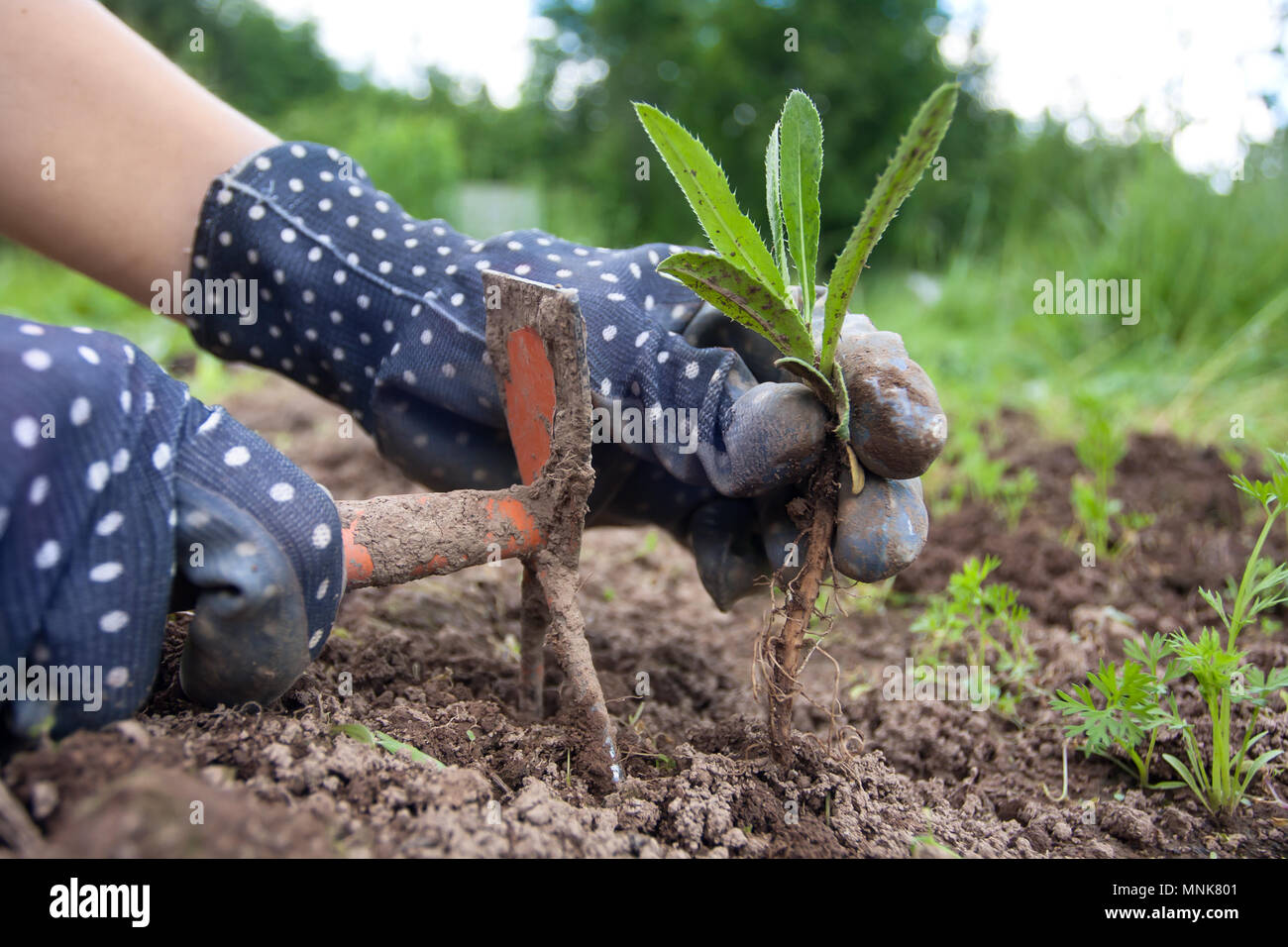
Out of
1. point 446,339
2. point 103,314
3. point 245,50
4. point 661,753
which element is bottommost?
point 661,753

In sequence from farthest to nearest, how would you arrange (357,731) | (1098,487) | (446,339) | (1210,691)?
(1098,487)
(446,339)
(1210,691)
(357,731)

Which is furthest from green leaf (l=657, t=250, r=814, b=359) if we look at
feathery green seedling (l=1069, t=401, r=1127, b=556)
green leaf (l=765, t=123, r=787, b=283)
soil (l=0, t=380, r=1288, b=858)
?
feathery green seedling (l=1069, t=401, r=1127, b=556)

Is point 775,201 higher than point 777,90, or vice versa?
point 777,90

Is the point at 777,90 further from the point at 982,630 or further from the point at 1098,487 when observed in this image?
the point at 982,630

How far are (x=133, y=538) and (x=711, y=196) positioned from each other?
0.79 m

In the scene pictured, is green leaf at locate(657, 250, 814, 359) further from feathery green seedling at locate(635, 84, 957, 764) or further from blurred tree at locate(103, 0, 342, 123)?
blurred tree at locate(103, 0, 342, 123)

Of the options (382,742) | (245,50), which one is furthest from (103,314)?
(245,50)

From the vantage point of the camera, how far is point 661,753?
123 centimetres

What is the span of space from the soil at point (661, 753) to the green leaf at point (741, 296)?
476mm

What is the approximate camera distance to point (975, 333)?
16.9 ft

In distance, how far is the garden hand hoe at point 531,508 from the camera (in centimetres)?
114

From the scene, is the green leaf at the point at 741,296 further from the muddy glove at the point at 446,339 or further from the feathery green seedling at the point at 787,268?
the muddy glove at the point at 446,339

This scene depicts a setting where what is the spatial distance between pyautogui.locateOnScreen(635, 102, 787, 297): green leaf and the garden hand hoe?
0.20 metres
